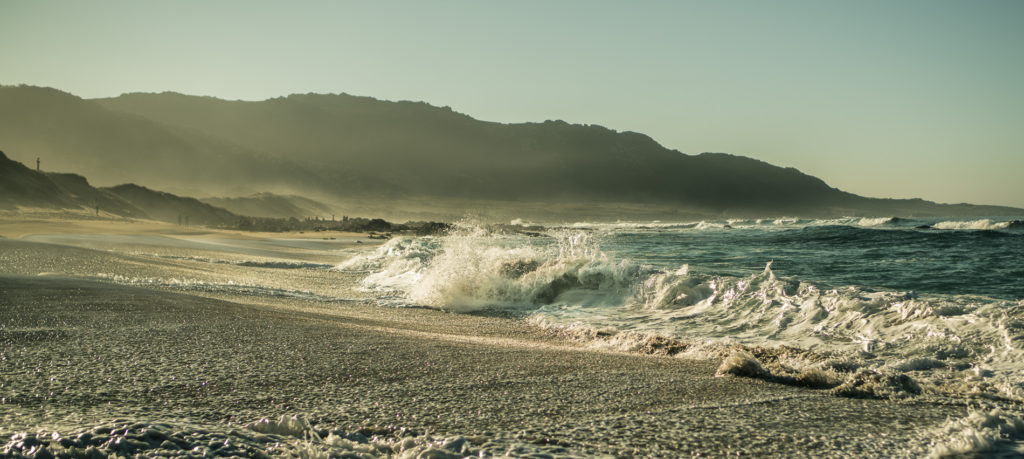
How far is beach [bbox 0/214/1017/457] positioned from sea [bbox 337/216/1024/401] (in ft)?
1.85

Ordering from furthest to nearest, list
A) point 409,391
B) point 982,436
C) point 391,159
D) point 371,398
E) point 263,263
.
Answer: point 391,159, point 263,263, point 409,391, point 371,398, point 982,436

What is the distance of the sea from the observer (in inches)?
157

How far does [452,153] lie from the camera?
157 m

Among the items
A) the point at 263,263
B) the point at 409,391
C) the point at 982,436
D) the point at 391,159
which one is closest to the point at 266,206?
the point at 391,159

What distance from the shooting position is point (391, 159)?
147750mm

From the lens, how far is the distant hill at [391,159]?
383 feet

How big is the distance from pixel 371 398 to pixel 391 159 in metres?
150

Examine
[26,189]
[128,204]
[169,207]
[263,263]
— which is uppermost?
[26,189]

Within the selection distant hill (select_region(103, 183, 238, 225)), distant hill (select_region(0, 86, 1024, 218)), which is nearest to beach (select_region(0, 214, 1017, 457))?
distant hill (select_region(103, 183, 238, 225))

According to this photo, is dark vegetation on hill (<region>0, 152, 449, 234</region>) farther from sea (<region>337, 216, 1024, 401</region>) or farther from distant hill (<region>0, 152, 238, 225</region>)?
sea (<region>337, 216, 1024, 401</region>)

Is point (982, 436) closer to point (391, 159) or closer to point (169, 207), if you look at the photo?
point (169, 207)

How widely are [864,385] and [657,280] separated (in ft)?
16.0

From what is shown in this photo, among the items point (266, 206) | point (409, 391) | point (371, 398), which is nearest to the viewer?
point (371, 398)

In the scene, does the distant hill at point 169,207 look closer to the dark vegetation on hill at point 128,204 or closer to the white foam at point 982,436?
the dark vegetation on hill at point 128,204
